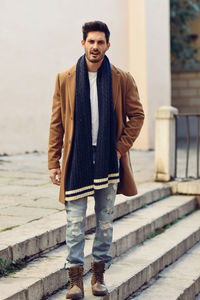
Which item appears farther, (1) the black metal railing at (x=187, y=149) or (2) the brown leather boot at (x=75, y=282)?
(1) the black metal railing at (x=187, y=149)

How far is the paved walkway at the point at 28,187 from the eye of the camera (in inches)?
211

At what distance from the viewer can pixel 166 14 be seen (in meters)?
13.5

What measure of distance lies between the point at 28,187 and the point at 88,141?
3.45 metres

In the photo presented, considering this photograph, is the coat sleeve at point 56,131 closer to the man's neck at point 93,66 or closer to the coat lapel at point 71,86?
the coat lapel at point 71,86

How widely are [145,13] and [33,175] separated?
596 centimetres

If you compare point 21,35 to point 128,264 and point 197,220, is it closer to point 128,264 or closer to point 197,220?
point 197,220

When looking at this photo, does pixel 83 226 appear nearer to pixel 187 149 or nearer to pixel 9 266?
pixel 9 266

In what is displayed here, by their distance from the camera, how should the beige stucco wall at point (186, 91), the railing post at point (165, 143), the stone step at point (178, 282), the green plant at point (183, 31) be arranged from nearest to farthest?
the stone step at point (178, 282)
the railing post at point (165, 143)
the green plant at point (183, 31)
the beige stucco wall at point (186, 91)

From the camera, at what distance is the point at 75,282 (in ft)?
12.4

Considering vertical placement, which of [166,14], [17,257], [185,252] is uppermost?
[166,14]

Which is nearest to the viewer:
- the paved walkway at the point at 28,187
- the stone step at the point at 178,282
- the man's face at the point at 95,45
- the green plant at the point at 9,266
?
the man's face at the point at 95,45

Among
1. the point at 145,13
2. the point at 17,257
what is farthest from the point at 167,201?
the point at 145,13

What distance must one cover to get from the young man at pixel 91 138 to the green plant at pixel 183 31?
11762mm

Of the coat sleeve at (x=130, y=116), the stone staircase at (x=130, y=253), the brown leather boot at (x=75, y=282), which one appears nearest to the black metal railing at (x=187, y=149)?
the stone staircase at (x=130, y=253)
